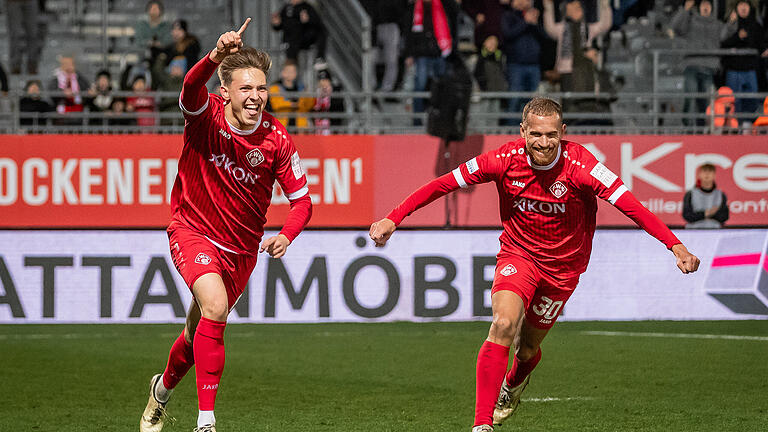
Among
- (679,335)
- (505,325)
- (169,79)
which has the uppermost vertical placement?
(169,79)

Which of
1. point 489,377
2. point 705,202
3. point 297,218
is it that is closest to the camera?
point 489,377

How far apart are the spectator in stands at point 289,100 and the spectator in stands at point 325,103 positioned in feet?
0.43

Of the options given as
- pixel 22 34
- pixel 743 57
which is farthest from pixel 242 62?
pixel 22 34

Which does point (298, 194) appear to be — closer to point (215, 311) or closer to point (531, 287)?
point (215, 311)

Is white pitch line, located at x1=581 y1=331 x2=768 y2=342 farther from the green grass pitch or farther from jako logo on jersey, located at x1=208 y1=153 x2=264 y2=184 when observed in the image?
jako logo on jersey, located at x1=208 y1=153 x2=264 y2=184

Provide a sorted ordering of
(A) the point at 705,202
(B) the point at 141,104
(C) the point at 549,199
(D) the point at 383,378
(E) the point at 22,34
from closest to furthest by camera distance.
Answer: (C) the point at 549,199 < (D) the point at 383,378 < (A) the point at 705,202 < (B) the point at 141,104 < (E) the point at 22,34

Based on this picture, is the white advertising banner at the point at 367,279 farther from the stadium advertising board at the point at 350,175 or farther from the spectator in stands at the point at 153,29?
the spectator in stands at the point at 153,29

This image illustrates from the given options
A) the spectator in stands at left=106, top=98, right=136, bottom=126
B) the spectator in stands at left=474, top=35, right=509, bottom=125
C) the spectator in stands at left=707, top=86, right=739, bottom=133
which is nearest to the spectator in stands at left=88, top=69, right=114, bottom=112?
the spectator in stands at left=106, top=98, right=136, bottom=126

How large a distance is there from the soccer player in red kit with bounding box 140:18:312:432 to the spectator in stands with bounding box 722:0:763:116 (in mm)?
11416

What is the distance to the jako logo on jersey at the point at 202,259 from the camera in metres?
6.23

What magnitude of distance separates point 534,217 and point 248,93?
5.96 ft

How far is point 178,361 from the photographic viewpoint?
6.61 meters

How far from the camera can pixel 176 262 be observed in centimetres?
637

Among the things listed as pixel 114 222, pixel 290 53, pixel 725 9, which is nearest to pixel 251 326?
pixel 114 222
